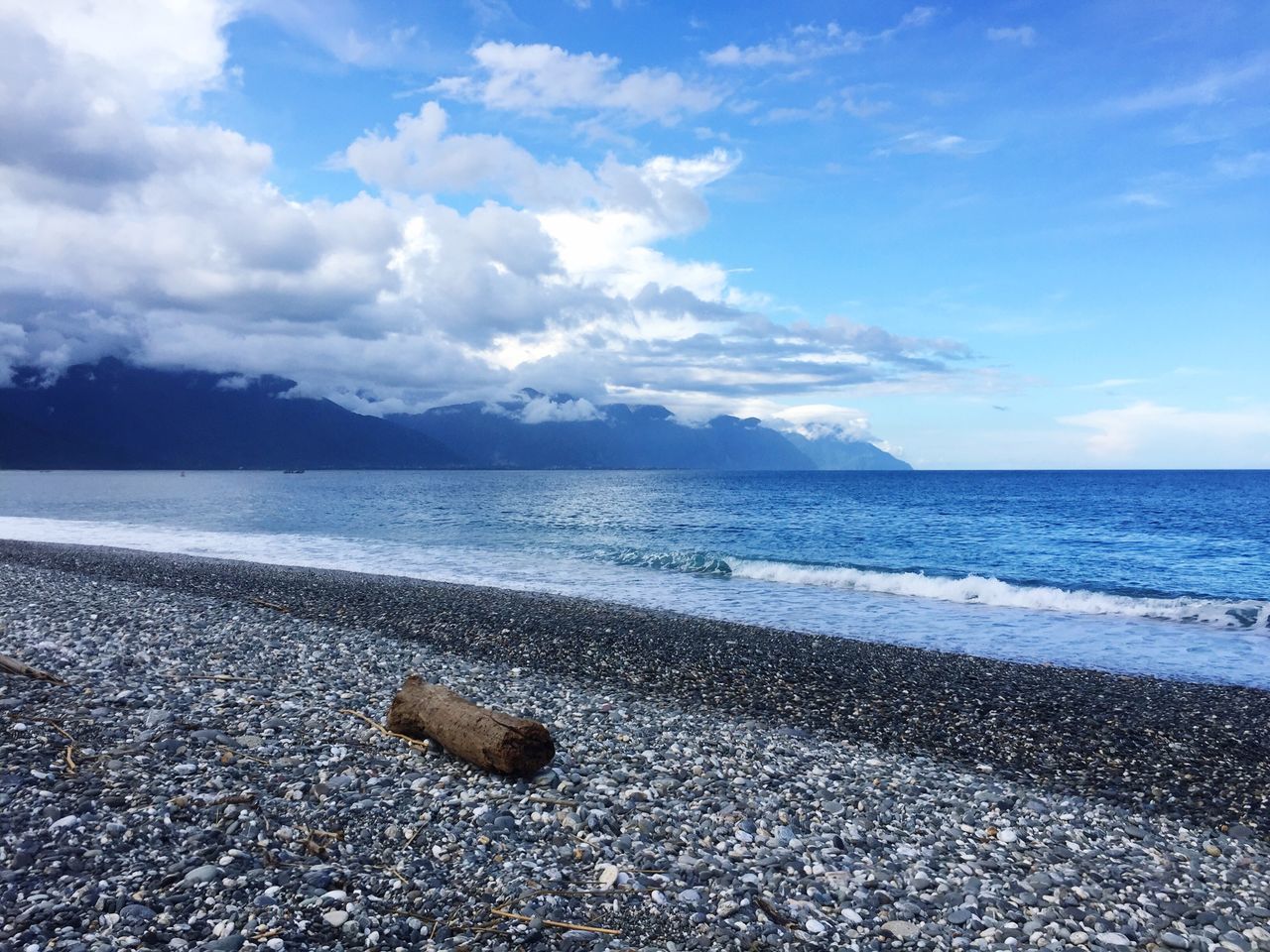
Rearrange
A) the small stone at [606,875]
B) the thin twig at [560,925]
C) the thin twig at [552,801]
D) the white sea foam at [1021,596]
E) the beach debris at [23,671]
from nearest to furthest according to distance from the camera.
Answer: the thin twig at [560,925] < the small stone at [606,875] < the thin twig at [552,801] < the beach debris at [23,671] < the white sea foam at [1021,596]

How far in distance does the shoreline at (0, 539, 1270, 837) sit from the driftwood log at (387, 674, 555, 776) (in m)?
4.41

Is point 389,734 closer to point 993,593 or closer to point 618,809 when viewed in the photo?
point 618,809

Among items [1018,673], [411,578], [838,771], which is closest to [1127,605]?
[1018,673]

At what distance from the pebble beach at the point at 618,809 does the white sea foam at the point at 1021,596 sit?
39.6 ft

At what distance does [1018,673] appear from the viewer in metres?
16.1

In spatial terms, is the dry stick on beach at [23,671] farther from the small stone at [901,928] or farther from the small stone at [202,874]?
the small stone at [901,928]

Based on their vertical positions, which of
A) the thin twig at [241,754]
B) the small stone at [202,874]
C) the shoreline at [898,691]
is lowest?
the shoreline at [898,691]

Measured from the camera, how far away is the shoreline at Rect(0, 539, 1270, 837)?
34.2ft

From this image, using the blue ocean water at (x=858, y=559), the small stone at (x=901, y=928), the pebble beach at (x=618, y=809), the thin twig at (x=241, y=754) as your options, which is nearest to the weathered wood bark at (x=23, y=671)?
the pebble beach at (x=618, y=809)

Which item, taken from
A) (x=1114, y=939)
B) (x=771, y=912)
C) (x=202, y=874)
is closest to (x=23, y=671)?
(x=202, y=874)

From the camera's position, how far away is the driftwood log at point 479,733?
8414 millimetres

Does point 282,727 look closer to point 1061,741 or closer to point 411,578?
point 1061,741

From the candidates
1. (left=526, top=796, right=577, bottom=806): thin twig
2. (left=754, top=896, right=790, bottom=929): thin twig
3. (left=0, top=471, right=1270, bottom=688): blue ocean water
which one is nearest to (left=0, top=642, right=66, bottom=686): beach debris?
(left=526, top=796, right=577, bottom=806): thin twig

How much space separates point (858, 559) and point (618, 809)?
34682mm
